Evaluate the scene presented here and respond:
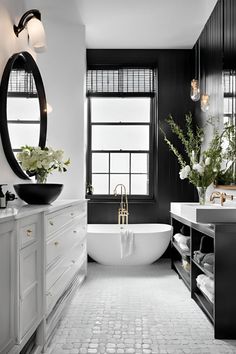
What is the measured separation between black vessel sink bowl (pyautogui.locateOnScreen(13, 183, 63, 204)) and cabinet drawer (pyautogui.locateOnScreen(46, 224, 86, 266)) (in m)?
0.29

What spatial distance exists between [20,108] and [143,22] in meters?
1.98

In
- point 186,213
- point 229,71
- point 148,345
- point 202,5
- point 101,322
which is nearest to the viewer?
point 148,345

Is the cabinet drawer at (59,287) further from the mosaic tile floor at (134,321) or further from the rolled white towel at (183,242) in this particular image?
the rolled white towel at (183,242)

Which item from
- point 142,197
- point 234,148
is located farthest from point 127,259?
point 234,148

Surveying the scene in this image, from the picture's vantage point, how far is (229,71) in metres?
3.58

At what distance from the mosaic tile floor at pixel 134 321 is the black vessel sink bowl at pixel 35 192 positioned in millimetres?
944

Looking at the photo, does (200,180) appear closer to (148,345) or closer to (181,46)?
(148,345)

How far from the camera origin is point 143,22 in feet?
14.1

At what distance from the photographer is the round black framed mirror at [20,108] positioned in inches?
112

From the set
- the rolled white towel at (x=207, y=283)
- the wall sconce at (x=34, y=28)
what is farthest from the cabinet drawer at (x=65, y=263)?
the wall sconce at (x=34, y=28)

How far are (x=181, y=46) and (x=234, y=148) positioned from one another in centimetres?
228

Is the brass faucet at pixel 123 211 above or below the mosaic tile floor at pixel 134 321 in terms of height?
above

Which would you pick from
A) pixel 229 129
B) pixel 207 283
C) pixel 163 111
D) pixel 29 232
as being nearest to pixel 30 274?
pixel 29 232

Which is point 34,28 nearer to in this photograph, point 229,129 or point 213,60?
point 229,129
